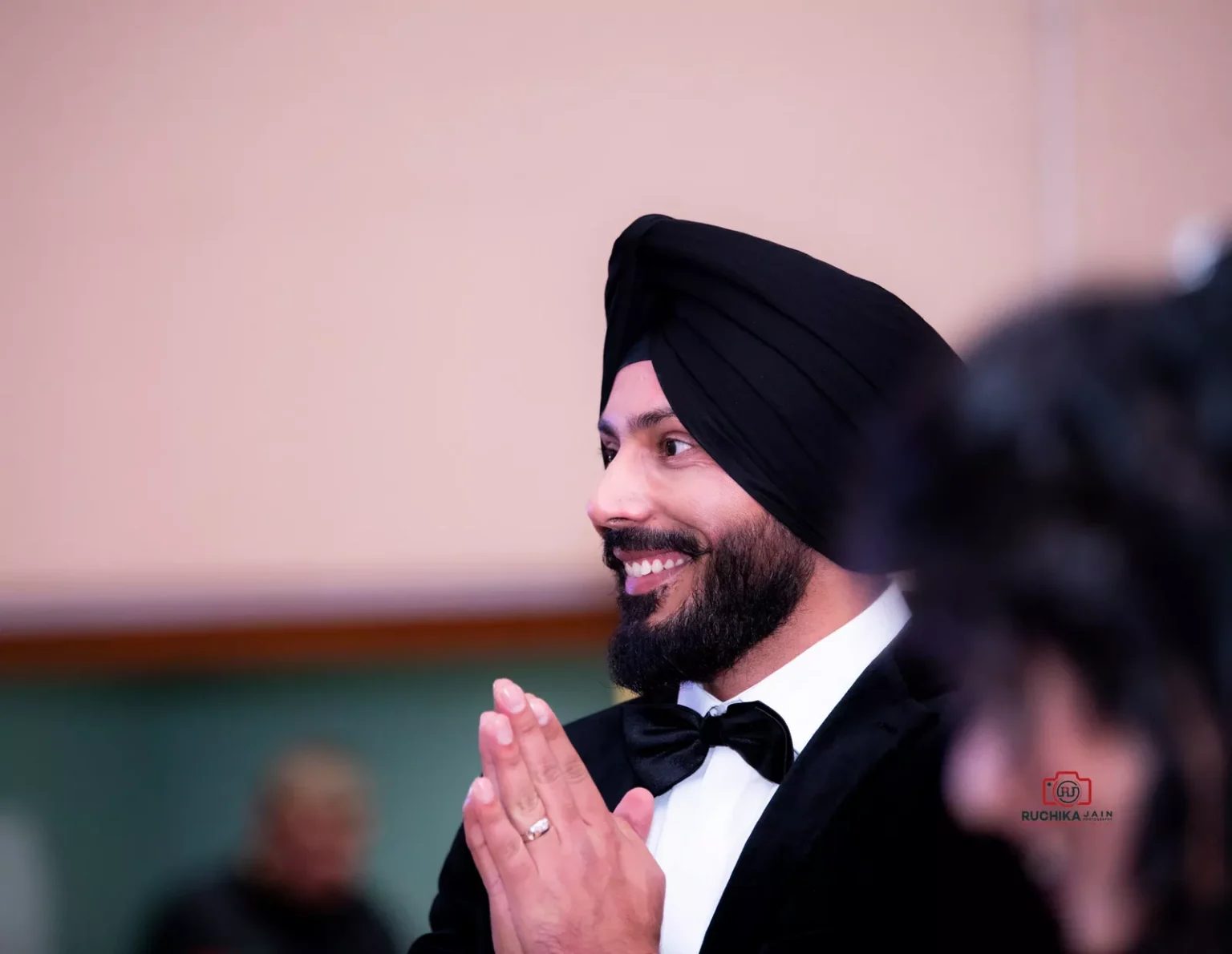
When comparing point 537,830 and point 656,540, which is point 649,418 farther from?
point 537,830

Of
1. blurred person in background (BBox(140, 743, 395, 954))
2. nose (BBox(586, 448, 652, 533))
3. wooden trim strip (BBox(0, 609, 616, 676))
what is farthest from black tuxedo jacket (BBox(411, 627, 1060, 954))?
blurred person in background (BBox(140, 743, 395, 954))

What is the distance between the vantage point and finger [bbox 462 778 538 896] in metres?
1.43

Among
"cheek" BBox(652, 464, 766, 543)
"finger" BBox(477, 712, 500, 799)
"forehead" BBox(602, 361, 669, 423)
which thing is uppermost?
"forehead" BBox(602, 361, 669, 423)

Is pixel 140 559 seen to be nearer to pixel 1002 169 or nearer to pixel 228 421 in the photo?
pixel 228 421

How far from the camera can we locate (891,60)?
3539 millimetres

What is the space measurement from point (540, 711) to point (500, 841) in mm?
159

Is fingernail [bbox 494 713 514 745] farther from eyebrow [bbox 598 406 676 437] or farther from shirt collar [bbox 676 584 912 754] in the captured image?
eyebrow [bbox 598 406 676 437]

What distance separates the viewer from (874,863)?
1390 millimetres

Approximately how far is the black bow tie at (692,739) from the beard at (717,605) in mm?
56

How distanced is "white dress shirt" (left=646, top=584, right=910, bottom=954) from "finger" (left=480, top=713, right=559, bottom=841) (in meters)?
0.23

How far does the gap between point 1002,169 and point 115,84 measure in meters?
2.63

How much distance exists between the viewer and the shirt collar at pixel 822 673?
1604mm

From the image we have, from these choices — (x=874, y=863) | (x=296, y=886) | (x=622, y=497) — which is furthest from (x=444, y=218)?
(x=874, y=863)

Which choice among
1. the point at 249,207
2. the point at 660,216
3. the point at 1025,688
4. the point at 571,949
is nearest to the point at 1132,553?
the point at 1025,688
